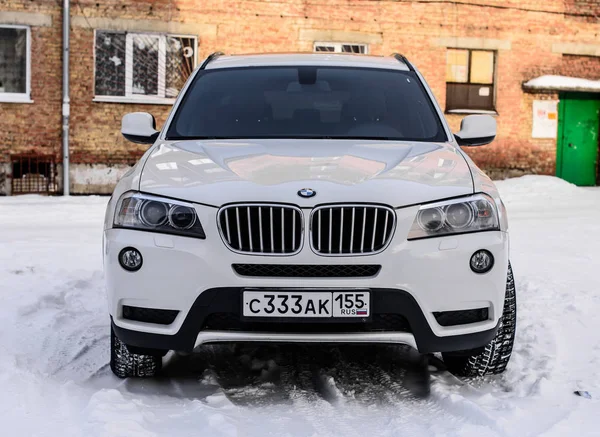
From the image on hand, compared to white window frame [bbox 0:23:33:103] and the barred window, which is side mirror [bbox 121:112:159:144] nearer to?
white window frame [bbox 0:23:33:103]

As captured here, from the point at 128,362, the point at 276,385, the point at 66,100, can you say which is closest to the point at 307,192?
the point at 276,385

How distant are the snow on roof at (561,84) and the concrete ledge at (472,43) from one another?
97 cm

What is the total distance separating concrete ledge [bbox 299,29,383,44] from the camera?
17688 mm

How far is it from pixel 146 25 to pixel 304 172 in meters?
13.7

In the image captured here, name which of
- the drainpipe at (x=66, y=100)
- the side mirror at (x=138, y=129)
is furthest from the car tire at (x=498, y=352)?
the drainpipe at (x=66, y=100)

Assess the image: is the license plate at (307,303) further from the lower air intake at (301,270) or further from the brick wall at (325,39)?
the brick wall at (325,39)

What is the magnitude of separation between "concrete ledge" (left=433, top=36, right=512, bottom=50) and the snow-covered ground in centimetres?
1232

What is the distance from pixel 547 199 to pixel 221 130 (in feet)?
40.0

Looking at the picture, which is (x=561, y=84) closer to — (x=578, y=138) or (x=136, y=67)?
(x=578, y=138)

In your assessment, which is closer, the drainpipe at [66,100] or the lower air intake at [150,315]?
the lower air intake at [150,315]

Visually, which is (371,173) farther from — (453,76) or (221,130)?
(453,76)

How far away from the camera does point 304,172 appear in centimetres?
382

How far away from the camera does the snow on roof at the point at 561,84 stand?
18.9 meters

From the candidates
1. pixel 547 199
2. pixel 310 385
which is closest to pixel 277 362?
pixel 310 385
